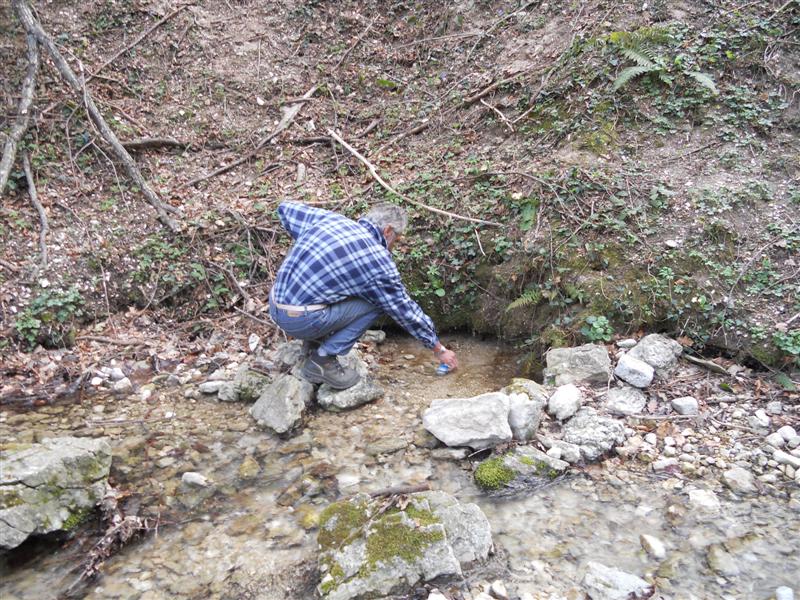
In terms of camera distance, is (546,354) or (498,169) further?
(498,169)

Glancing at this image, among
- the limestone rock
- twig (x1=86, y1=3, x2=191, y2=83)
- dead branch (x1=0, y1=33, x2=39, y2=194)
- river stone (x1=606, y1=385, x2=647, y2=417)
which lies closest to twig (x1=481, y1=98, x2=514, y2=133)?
river stone (x1=606, y1=385, x2=647, y2=417)

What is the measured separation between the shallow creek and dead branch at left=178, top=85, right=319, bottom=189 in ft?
11.0

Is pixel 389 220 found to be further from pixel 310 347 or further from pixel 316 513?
pixel 316 513

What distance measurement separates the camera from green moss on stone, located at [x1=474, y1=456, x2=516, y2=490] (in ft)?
11.5

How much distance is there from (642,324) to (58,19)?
351 inches

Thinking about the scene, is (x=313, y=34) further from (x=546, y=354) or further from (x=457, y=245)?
(x=546, y=354)

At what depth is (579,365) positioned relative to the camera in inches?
172

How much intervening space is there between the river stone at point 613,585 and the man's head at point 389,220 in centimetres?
265

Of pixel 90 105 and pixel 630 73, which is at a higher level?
pixel 90 105

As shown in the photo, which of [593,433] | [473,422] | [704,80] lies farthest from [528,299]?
[704,80]

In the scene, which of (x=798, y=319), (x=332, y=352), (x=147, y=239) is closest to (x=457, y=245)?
(x=332, y=352)

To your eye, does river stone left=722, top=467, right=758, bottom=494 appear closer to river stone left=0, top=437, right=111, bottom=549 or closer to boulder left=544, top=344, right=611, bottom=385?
boulder left=544, top=344, right=611, bottom=385

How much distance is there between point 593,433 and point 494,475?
83 cm

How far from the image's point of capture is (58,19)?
7.73 meters
